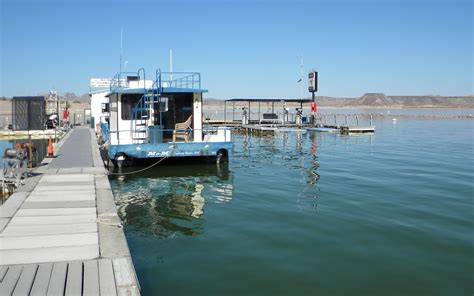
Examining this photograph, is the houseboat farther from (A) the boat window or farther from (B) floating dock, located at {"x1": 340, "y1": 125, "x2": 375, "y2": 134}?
(B) floating dock, located at {"x1": 340, "y1": 125, "x2": 375, "y2": 134}

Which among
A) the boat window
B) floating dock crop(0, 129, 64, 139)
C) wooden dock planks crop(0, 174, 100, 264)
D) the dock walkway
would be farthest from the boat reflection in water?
floating dock crop(0, 129, 64, 139)

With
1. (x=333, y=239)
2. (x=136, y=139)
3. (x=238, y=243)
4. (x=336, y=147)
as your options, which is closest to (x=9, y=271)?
(x=238, y=243)

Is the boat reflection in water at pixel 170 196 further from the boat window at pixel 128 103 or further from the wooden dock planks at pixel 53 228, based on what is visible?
the boat window at pixel 128 103

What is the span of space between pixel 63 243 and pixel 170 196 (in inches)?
241

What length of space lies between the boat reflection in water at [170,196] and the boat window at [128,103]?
2218 millimetres

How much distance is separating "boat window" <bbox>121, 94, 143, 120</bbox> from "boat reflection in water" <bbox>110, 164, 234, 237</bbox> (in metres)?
2.22

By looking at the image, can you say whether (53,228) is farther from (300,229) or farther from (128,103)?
(128,103)

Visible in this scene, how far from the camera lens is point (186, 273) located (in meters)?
7.03

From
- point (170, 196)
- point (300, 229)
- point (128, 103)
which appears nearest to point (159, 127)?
point (128, 103)

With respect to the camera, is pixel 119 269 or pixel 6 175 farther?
pixel 6 175

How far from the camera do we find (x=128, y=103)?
17391 mm

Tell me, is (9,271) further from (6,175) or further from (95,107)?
(95,107)

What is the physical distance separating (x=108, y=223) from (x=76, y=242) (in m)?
0.90

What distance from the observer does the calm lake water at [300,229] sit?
22.3 feet
